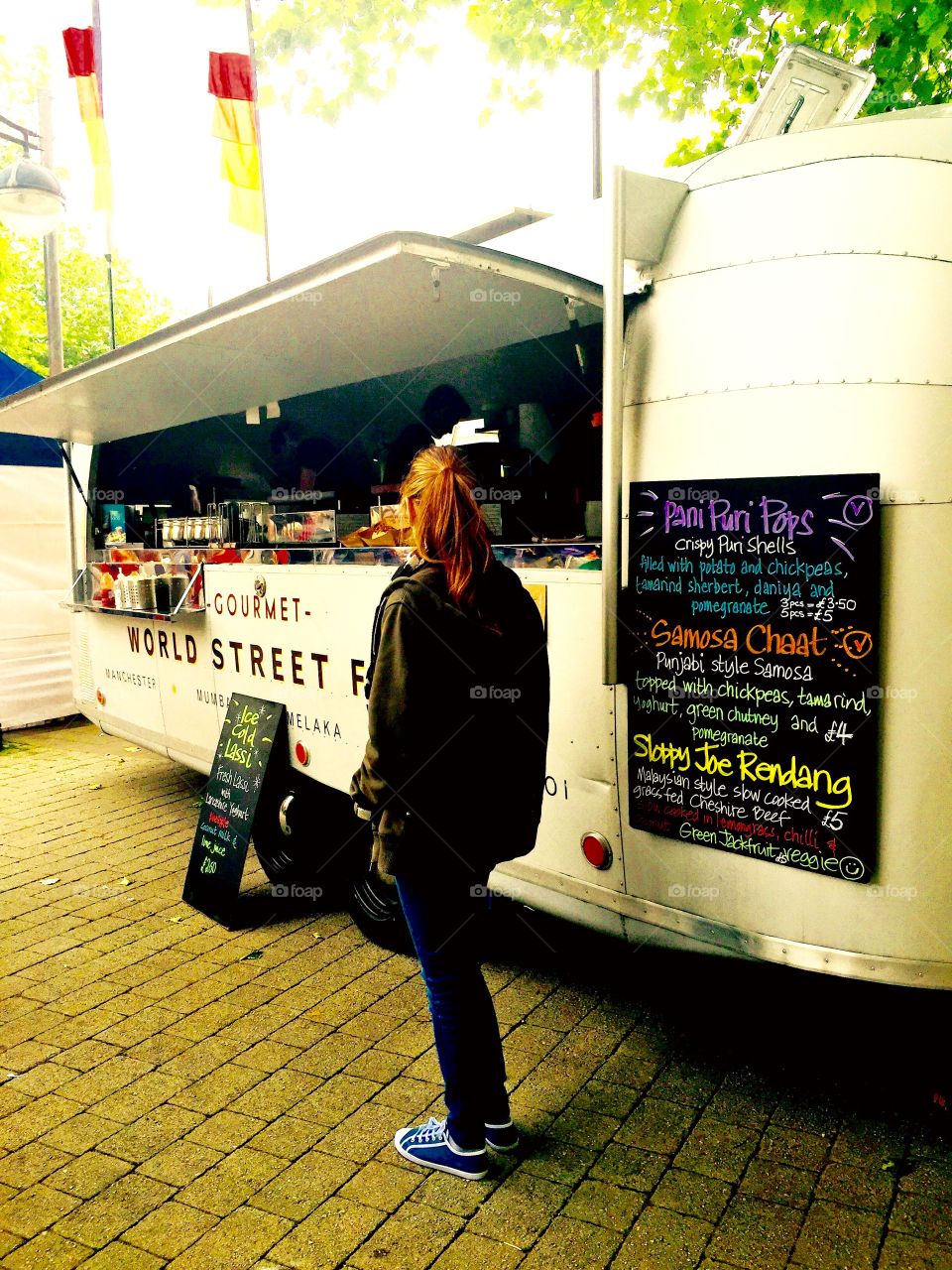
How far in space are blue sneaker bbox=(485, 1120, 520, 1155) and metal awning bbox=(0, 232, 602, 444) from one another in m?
2.60

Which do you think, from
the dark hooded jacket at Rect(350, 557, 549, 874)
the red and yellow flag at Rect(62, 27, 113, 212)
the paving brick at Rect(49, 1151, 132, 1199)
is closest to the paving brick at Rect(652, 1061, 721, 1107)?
the dark hooded jacket at Rect(350, 557, 549, 874)

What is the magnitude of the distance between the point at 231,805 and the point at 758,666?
9.60 ft

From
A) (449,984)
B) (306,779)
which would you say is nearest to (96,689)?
(306,779)

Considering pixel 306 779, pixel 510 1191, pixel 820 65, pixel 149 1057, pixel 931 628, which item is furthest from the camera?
pixel 306 779

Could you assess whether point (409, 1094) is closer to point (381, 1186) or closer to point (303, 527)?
point (381, 1186)

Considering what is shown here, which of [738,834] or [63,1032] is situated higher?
[738,834]

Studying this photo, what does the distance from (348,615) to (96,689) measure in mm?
3326

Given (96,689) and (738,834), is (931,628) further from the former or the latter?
(96,689)

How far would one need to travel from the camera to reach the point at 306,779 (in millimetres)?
4863

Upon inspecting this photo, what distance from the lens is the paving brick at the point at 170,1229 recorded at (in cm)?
260

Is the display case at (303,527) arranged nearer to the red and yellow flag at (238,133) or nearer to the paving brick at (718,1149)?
the paving brick at (718,1149)

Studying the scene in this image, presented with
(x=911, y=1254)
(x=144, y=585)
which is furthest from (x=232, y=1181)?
(x=144, y=585)

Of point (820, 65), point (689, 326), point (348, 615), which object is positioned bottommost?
point (348, 615)

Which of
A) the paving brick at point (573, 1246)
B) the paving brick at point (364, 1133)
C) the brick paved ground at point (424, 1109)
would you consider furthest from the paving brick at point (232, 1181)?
the paving brick at point (573, 1246)
